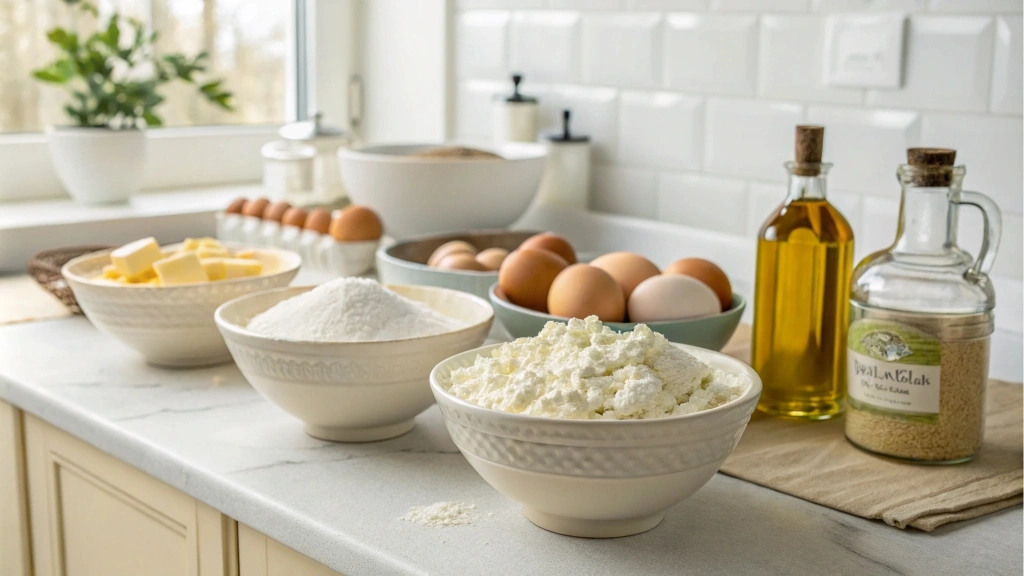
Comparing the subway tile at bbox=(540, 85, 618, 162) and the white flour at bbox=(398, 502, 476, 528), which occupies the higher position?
the subway tile at bbox=(540, 85, 618, 162)

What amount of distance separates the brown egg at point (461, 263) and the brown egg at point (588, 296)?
0.79ft

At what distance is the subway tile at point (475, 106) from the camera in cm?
198

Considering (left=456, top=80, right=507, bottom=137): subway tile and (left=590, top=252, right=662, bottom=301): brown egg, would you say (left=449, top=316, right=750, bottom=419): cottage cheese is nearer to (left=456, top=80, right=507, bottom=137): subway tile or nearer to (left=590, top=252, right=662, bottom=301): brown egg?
(left=590, top=252, right=662, bottom=301): brown egg

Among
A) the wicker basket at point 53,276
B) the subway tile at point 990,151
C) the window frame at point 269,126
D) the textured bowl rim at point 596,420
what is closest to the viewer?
the textured bowl rim at point 596,420

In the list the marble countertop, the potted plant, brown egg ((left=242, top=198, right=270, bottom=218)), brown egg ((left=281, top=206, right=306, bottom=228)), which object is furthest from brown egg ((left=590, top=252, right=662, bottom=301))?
the potted plant

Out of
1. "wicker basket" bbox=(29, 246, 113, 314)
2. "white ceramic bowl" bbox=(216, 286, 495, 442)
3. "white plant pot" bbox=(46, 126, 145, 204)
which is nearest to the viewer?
"white ceramic bowl" bbox=(216, 286, 495, 442)

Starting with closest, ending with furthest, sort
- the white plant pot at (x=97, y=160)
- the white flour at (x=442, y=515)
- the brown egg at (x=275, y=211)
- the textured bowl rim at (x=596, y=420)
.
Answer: the textured bowl rim at (x=596, y=420), the white flour at (x=442, y=515), the brown egg at (x=275, y=211), the white plant pot at (x=97, y=160)

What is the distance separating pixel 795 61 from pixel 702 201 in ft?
0.92

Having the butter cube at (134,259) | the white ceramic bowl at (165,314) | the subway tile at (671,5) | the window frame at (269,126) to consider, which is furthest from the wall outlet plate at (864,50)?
the window frame at (269,126)

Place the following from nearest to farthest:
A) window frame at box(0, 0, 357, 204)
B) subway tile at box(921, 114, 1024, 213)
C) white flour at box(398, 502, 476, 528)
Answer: white flour at box(398, 502, 476, 528), subway tile at box(921, 114, 1024, 213), window frame at box(0, 0, 357, 204)

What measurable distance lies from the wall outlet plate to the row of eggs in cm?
44

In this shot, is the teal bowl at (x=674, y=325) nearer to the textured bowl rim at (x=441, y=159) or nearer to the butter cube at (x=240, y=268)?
the butter cube at (x=240, y=268)

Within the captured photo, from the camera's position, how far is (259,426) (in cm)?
99

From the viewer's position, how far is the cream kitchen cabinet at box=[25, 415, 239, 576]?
91 centimetres
